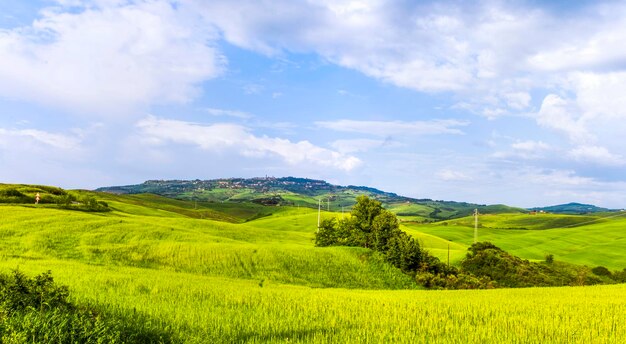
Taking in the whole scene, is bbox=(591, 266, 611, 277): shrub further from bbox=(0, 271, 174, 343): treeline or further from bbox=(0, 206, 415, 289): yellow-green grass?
bbox=(0, 271, 174, 343): treeline

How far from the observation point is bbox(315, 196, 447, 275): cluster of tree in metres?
57.0

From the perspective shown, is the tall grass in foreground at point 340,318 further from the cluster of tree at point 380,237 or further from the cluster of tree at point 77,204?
the cluster of tree at point 77,204

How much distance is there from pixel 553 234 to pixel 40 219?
171 meters

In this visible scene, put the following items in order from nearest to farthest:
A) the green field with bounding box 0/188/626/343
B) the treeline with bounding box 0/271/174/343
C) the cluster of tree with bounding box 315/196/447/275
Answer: the treeline with bounding box 0/271/174/343, the green field with bounding box 0/188/626/343, the cluster of tree with bounding box 315/196/447/275

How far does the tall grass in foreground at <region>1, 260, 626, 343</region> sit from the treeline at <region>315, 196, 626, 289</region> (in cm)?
3722

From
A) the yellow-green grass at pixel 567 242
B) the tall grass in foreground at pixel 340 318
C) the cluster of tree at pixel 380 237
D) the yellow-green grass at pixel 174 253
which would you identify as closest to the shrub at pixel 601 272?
the yellow-green grass at pixel 567 242

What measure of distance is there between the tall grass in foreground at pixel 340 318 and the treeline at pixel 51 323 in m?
0.66

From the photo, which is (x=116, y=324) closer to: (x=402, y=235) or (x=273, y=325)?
(x=273, y=325)

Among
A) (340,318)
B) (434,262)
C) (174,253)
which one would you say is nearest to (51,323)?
(340,318)

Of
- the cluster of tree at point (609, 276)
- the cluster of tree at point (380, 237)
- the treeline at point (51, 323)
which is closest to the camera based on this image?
the treeline at point (51, 323)

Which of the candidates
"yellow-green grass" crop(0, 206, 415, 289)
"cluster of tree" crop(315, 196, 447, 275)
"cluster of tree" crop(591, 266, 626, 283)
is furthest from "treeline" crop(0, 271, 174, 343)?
"cluster of tree" crop(591, 266, 626, 283)

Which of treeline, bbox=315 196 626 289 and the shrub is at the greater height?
treeline, bbox=315 196 626 289

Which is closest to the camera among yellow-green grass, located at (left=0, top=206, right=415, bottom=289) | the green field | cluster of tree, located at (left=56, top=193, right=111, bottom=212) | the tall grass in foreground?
the tall grass in foreground

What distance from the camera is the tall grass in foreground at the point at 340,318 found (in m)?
11.7
